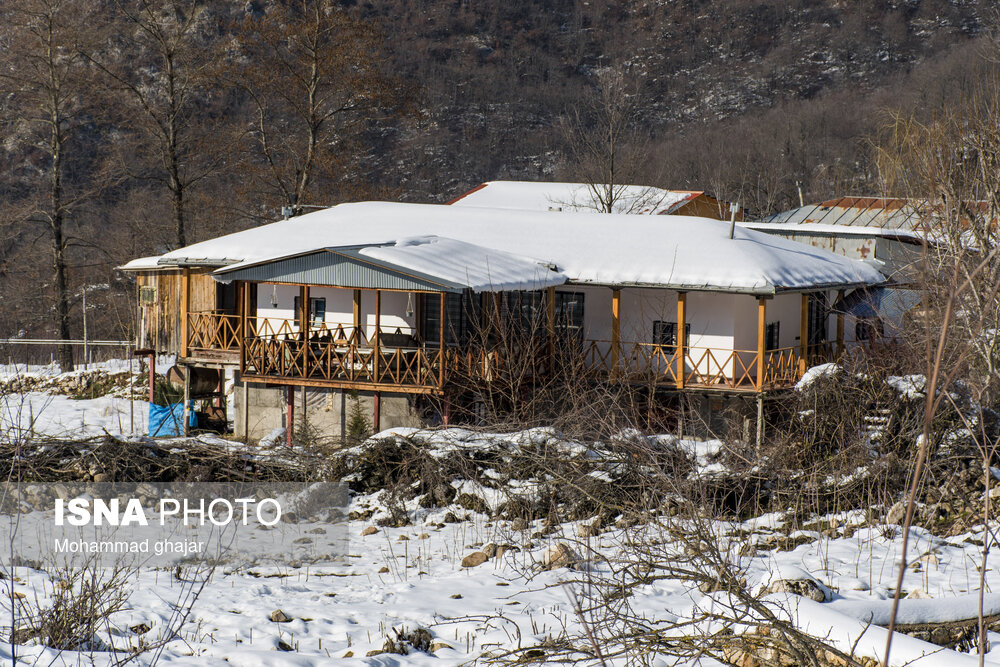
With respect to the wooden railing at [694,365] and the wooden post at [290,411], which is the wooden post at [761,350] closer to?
the wooden railing at [694,365]

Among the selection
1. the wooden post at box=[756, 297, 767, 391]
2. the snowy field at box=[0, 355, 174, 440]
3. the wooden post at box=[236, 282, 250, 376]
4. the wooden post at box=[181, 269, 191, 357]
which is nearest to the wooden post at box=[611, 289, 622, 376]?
the wooden post at box=[756, 297, 767, 391]

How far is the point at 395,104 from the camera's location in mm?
37656

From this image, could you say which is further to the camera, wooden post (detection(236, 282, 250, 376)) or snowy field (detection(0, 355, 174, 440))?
snowy field (detection(0, 355, 174, 440))

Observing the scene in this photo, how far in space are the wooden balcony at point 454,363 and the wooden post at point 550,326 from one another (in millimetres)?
121

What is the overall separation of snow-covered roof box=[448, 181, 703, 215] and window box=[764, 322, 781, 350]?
1689cm

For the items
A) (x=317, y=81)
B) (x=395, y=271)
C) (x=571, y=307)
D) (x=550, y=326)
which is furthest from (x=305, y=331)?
(x=317, y=81)

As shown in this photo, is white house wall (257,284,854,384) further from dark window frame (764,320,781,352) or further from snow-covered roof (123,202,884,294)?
snow-covered roof (123,202,884,294)

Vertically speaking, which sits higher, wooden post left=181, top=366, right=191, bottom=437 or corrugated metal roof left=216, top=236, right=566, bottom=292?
corrugated metal roof left=216, top=236, right=566, bottom=292

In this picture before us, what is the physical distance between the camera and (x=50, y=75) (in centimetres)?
3141

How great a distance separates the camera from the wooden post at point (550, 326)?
65.0 ft

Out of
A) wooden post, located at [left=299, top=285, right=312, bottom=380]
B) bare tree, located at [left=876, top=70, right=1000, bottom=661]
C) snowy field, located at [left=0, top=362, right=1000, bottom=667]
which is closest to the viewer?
snowy field, located at [left=0, top=362, right=1000, bottom=667]

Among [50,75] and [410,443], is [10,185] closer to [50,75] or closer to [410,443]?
[50,75]

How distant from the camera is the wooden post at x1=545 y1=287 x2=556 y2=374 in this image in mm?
19820

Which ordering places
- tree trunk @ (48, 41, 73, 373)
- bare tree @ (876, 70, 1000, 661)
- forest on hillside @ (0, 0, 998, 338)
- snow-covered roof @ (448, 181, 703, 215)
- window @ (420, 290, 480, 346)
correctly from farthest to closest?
snow-covered roof @ (448, 181, 703, 215) < forest on hillside @ (0, 0, 998, 338) < tree trunk @ (48, 41, 73, 373) < window @ (420, 290, 480, 346) < bare tree @ (876, 70, 1000, 661)
